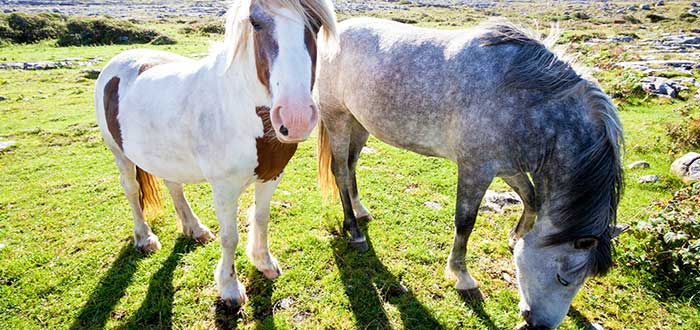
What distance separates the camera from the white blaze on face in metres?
1.87

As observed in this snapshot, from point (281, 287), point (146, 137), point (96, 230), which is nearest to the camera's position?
point (146, 137)

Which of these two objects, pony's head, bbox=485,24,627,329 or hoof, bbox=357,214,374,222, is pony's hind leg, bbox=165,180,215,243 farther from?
pony's head, bbox=485,24,627,329

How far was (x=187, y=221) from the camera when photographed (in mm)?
4191

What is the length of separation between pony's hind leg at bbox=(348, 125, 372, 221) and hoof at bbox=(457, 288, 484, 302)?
158 cm

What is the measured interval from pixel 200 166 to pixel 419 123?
6.36 feet

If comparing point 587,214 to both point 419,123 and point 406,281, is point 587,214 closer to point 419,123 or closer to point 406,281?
point 419,123

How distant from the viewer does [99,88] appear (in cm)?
355

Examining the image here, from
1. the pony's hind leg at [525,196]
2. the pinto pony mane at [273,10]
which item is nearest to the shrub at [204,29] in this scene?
the pinto pony mane at [273,10]

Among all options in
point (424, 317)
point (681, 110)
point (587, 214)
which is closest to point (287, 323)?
point (424, 317)

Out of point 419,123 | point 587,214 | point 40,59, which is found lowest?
point 40,59

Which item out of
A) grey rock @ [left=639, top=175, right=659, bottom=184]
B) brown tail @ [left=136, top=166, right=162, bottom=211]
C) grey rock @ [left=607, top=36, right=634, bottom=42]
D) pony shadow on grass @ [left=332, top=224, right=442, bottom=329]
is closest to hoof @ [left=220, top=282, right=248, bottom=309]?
pony shadow on grass @ [left=332, top=224, right=442, bottom=329]

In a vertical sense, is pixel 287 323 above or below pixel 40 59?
above

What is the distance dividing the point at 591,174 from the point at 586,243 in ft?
1.58

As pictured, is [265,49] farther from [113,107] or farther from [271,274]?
[271,274]
